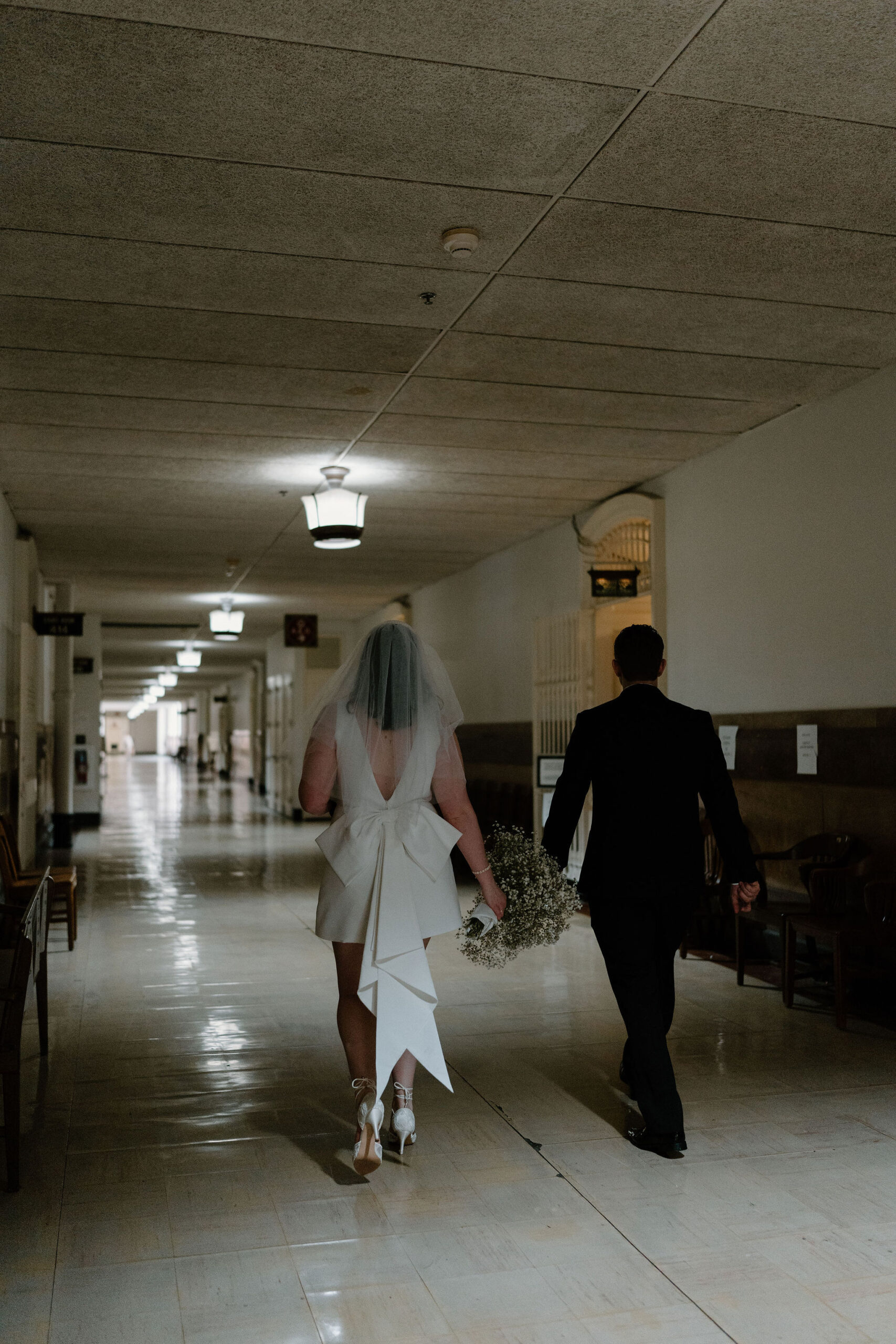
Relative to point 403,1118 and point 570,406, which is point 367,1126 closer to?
point 403,1118

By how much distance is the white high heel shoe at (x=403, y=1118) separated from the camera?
133 inches

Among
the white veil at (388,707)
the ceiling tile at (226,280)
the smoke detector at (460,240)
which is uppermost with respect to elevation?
the ceiling tile at (226,280)

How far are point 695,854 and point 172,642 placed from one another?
721 inches

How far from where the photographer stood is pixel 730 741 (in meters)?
6.86

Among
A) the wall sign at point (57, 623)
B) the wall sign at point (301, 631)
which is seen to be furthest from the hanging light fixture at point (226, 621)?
the wall sign at point (57, 623)

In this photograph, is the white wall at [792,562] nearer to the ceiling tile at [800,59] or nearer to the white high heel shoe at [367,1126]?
the ceiling tile at [800,59]

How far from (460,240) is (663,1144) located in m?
3.05

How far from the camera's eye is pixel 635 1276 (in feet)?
8.69

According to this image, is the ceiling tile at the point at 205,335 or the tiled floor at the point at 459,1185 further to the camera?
the ceiling tile at the point at 205,335

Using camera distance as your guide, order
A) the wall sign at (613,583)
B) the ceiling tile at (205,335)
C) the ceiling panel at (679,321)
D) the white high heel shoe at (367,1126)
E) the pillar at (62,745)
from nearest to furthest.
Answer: the white high heel shoe at (367,1126) → the ceiling panel at (679,321) → the ceiling tile at (205,335) → the wall sign at (613,583) → the pillar at (62,745)

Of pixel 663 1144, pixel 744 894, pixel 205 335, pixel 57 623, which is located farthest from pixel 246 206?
pixel 57 623

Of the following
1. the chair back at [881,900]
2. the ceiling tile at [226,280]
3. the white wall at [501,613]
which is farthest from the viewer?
the white wall at [501,613]

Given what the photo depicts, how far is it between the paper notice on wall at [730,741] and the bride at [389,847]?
373 cm

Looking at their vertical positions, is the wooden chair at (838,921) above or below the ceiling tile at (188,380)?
below
